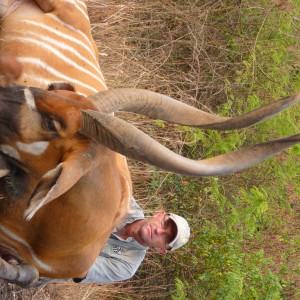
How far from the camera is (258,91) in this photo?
24.9 feet

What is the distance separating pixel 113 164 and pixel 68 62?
143cm

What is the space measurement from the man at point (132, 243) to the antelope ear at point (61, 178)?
1.85 m

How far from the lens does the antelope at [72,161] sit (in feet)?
9.04

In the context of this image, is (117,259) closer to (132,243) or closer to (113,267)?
(113,267)

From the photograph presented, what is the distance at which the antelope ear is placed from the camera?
2.57 m

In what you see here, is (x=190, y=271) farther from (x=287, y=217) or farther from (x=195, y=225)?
(x=287, y=217)

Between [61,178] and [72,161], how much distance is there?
0.22m

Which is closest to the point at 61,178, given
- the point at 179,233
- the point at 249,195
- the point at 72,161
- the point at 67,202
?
the point at 72,161

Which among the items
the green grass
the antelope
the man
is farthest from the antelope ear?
the green grass

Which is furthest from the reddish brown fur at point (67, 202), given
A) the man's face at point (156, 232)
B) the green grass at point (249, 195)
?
the green grass at point (249, 195)

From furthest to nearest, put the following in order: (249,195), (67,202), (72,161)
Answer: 1. (249,195)
2. (67,202)
3. (72,161)

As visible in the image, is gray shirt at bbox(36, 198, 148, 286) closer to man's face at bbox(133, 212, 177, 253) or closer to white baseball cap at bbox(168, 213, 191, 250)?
man's face at bbox(133, 212, 177, 253)

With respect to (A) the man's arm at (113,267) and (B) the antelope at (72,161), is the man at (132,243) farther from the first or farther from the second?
(B) the antelope at (72,161)

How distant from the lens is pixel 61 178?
8.71 feet
